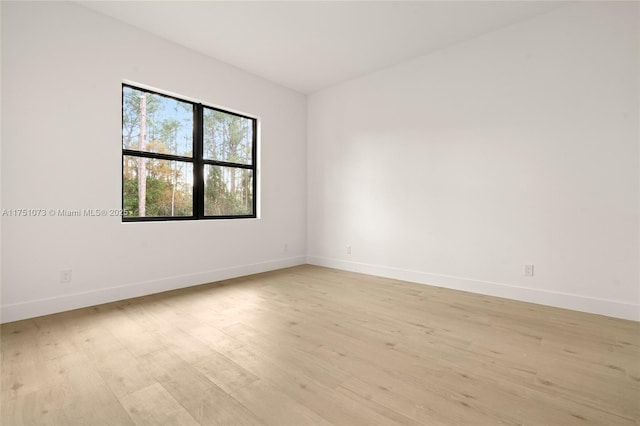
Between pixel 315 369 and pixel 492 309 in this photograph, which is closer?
pixel 315 369

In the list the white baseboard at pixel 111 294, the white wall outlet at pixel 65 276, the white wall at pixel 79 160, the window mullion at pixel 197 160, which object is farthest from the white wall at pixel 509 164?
the white wall outlet at pixel 65 276

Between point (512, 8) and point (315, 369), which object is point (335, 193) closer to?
point (512, 8)

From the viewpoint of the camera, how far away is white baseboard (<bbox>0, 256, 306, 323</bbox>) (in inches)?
103

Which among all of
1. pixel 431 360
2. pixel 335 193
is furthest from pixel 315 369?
pixel 335 193

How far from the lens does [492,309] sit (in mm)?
2957

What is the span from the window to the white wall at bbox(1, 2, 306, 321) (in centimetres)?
17

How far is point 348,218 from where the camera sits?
4.77m

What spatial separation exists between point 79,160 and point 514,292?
4.63m

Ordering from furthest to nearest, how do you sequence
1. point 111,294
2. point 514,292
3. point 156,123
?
1. point 156,123
2. point 514,292
3. point 111,294

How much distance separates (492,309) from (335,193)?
9.00ft

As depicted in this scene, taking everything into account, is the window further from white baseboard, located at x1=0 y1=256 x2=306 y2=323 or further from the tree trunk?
white baseboard, located at x1=0 y1=256 x2=306 y2=323

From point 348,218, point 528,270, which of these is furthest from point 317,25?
point 528,270

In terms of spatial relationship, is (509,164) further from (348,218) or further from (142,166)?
(142,166)

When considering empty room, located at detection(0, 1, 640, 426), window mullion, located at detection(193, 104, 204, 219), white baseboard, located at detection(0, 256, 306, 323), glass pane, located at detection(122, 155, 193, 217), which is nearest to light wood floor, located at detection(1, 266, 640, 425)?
empty room, located at detection(0, 1, 640, 426)
